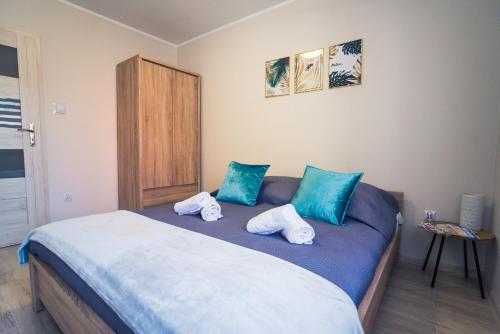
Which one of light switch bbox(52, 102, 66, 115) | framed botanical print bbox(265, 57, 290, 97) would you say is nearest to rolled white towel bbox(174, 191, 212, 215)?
framed botanical print bbox(265, 57, 290, 97)

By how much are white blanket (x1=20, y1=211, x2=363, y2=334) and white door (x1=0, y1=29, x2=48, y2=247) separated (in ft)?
6.14

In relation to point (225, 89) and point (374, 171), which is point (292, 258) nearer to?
point (374, 171)

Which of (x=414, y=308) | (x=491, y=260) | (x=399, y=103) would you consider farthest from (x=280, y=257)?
(x=399, y=103)

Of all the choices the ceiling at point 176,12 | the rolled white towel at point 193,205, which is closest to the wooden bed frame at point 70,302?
the rolled white towel at point 193,205

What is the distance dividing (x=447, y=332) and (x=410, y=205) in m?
0.96

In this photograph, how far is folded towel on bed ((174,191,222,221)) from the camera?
1.63 m

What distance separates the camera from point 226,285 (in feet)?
2.51

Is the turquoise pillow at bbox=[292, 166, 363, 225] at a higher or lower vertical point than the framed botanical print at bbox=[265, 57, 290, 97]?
lower

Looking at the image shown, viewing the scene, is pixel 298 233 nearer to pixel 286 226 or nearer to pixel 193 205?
pixel 286 226

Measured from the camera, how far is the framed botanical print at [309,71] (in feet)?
7.79

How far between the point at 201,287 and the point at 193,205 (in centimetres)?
97

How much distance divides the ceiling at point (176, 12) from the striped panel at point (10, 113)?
1.28 m

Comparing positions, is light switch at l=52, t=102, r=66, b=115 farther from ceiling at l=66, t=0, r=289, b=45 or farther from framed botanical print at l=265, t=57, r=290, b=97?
framed botanical print at l=265, t=57, r=290, b=97

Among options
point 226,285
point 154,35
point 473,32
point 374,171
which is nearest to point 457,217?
point 374,171
